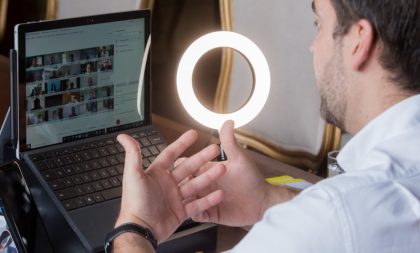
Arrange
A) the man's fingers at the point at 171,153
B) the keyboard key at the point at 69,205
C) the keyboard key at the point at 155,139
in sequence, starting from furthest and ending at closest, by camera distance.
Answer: the keyboard key at the point at 155,139, the keyboard key at the point at 69,205, the man's fingers at the point at 171,153

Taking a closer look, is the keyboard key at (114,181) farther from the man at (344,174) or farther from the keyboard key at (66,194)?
the man at (344,174)

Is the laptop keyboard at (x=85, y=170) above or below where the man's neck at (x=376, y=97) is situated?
below

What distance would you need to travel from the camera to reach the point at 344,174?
0.98m

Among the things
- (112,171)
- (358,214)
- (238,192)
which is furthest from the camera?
(112,171)

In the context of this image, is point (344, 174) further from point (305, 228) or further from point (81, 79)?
point (81, 79)

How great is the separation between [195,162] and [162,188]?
0.08 meters

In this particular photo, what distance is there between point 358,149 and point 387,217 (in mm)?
198

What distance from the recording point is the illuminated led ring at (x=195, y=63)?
134 cm

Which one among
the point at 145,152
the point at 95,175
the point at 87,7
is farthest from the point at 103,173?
the point at 87,7

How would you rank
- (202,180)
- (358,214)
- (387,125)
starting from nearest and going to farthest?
(358,214)
(387,125)
(202,180)

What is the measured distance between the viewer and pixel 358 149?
112 centimetres

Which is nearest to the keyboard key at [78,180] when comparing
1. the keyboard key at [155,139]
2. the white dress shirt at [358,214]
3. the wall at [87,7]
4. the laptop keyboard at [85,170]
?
the laptop keyboard at [85,170]

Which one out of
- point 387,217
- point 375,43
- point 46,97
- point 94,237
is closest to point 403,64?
point 375,43

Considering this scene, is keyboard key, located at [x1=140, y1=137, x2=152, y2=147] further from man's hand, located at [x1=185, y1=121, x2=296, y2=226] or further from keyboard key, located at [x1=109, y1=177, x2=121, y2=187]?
man's hand, located at [x1=185, y1=121, x2=296, y2=226]
